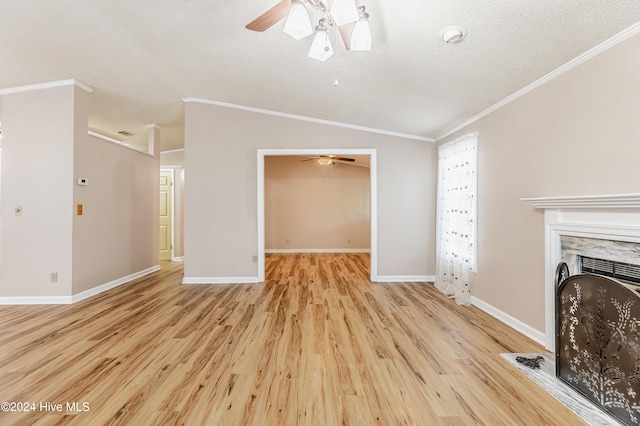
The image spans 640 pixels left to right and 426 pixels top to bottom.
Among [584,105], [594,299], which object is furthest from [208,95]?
[594,299]

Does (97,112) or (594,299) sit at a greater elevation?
(97,112)

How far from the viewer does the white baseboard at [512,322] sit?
2385 mm

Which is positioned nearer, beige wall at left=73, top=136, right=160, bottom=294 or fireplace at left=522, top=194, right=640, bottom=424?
fireplace at left=522, top=194, right=640, bottom=424

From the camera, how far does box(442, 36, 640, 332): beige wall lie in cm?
181

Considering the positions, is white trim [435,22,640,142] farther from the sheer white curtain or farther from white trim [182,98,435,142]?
white trim [182,98,435,142]

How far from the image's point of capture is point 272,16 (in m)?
1.72

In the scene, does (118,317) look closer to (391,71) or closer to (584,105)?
(391,71)

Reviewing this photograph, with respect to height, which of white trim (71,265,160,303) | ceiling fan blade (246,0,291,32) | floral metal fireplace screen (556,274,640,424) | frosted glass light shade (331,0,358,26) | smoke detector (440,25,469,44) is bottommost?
white trim (71,265,160,303)

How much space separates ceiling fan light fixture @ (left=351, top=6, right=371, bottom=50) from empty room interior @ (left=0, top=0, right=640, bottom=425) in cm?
1

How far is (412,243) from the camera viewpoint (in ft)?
14.9

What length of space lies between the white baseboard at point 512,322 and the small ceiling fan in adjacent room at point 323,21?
2760 mm

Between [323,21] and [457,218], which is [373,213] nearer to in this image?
[457,218]

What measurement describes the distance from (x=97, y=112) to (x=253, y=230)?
3.21m

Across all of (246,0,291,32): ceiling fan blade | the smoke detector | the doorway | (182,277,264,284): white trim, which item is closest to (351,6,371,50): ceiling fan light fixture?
(246,0,291,32): ceiling fan blade
